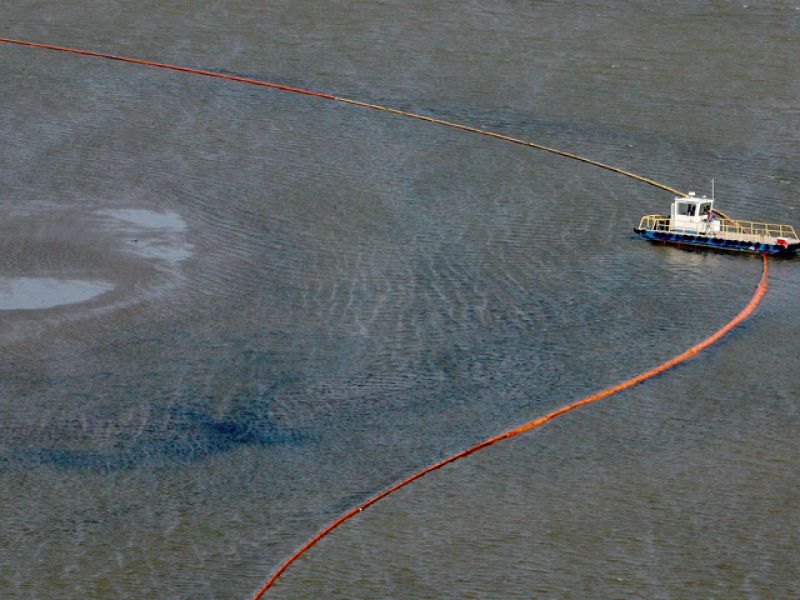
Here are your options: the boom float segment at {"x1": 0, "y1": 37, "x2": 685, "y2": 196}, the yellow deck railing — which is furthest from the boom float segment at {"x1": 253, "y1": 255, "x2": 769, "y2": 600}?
the boom float segment at {"x1": 0, "y1": 37, "x2": 685, "y2": 196}

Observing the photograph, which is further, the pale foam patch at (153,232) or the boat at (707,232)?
the pale foam patch at (153,232)

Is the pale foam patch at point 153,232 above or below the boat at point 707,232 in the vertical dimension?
below

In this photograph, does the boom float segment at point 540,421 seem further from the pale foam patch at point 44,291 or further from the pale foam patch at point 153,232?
the pale foam patch at point 153,232

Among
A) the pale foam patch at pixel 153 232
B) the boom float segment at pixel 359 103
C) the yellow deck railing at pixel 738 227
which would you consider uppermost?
the boom float segment at pixel 359 103

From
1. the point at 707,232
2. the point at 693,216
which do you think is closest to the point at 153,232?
the point at 693,216

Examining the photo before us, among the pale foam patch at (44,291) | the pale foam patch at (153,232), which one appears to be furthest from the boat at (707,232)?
the pale foam patch at (44,291)

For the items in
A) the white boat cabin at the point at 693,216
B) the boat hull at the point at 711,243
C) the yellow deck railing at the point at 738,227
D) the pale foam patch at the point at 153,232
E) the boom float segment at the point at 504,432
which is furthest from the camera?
the yellow deck railing at the point at 738,227

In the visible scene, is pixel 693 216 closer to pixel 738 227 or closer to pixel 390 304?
pixel 738 227
